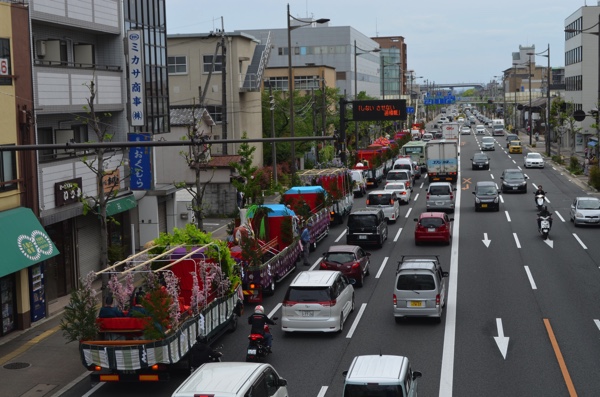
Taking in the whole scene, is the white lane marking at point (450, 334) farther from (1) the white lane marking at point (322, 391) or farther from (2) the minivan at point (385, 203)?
(2) the minivan at point (385, 203)

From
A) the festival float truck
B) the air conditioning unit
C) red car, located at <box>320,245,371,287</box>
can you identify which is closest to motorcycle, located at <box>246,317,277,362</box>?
the festival float truck

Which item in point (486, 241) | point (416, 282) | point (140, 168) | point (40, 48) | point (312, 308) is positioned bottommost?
point (486, 241)

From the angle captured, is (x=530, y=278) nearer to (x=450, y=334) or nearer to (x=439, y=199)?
(x=450, y=334)

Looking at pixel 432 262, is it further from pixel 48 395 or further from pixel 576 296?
pixel 48 395

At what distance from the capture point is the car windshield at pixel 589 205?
44.8 metres

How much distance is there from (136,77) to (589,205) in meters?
24.9

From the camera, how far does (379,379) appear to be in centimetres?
1503

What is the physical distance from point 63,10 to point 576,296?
20808 mm

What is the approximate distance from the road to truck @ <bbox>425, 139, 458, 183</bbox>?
23.4 m

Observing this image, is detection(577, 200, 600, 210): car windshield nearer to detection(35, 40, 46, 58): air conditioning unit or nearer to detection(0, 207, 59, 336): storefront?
detection(35, 40, 46, 58): air conditioning unit

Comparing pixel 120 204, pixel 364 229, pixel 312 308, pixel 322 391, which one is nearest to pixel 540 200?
pixel 364 229

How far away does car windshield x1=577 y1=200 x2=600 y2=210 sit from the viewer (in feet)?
147

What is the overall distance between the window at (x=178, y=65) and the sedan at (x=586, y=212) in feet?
119

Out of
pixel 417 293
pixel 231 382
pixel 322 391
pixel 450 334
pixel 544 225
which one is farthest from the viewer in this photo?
pixel 544 225
